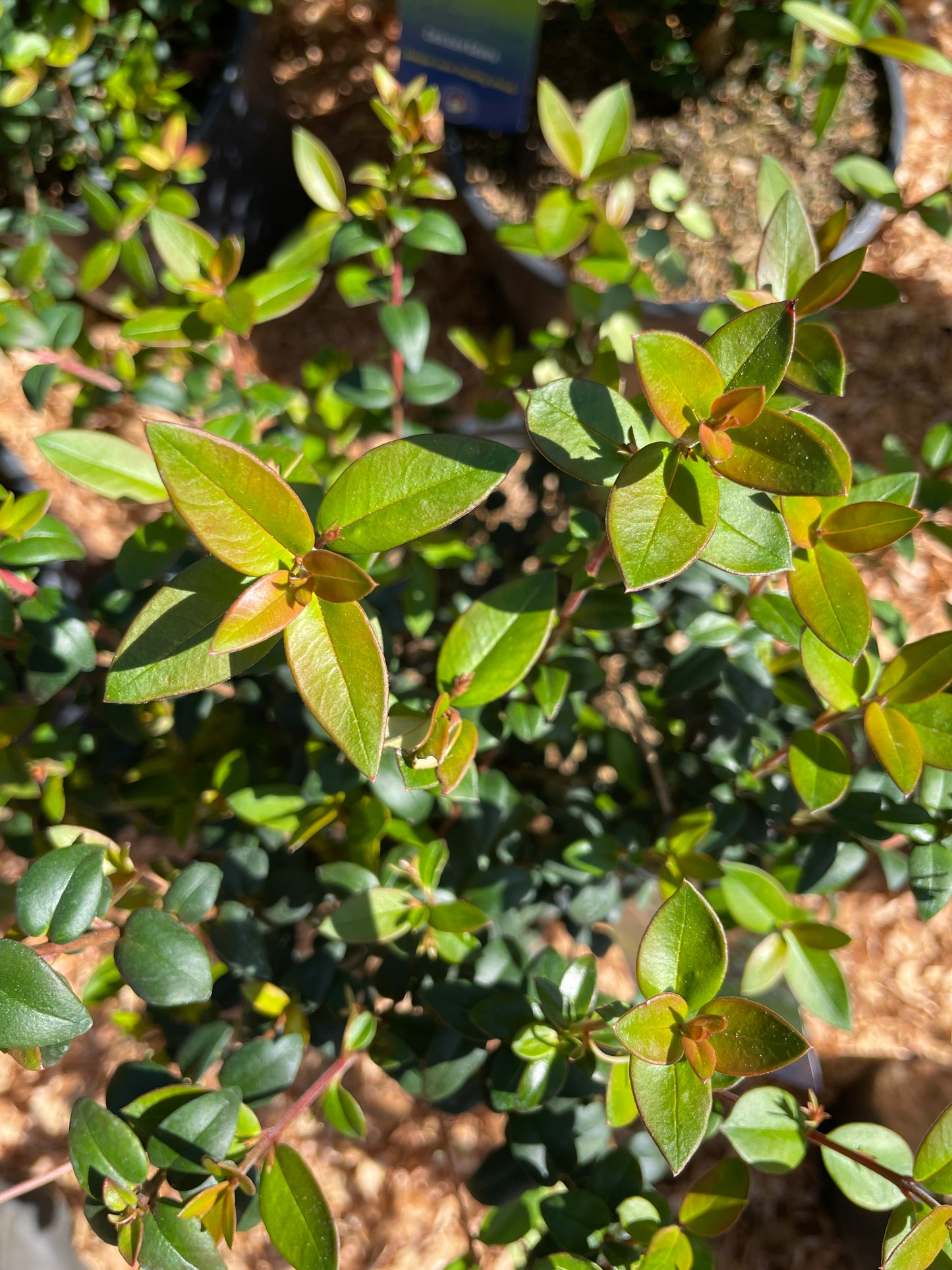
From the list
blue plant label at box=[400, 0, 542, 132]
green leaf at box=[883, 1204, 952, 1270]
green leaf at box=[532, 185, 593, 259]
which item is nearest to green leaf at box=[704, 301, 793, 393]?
green leaf at box=[532, 185, 593, 259]

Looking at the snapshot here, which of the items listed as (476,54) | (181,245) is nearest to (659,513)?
(181,245)

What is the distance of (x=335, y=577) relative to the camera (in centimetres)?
54

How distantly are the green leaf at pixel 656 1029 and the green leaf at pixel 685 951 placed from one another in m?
0.01

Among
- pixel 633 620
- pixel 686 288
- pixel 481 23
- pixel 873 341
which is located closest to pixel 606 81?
pixel 686 288

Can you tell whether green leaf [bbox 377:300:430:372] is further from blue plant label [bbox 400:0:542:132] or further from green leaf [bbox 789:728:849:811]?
blue plant label [bbox 400:0:542:132]

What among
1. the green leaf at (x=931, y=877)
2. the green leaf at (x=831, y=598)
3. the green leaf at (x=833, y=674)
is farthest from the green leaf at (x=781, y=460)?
the green leaf at (x=931, y=877)

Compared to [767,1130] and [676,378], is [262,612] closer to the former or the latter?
[676,378]

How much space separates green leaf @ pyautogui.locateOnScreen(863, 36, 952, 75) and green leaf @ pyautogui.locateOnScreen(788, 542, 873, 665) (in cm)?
70

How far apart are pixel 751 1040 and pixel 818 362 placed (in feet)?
1.61

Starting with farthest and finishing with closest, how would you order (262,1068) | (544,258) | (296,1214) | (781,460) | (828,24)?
(544,258) < (828,24) < (262,1068) < (296,1214) < (781,460)

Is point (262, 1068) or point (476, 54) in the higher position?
point (476, 54)

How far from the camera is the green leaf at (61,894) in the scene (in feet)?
2.13

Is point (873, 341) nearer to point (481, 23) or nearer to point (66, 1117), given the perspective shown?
point (481, 23)

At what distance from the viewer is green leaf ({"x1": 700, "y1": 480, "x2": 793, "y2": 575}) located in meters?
0.55
